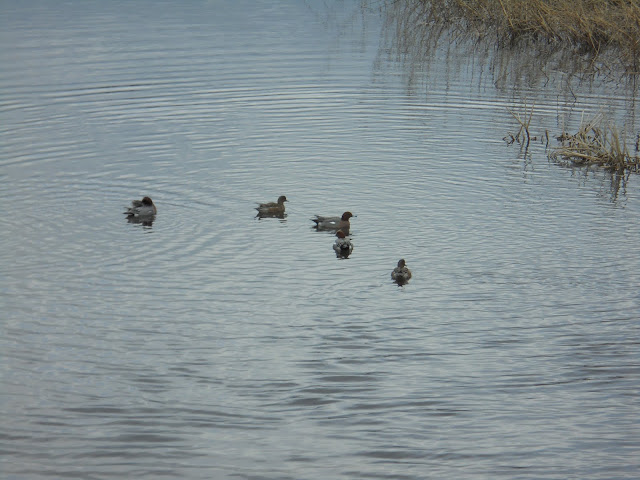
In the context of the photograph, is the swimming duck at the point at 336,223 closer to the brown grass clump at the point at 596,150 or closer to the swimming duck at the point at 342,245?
the swimming duck at the point at 342,245

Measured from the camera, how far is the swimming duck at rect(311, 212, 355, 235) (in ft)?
52.0

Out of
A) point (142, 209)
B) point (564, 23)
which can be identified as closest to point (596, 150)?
point (142, 209)

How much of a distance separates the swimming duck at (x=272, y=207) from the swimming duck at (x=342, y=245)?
1.86 meters

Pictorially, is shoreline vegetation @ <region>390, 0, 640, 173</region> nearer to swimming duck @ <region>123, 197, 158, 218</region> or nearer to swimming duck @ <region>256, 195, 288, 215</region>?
swimming duck @ <region>256, 195, 288, 215</region>

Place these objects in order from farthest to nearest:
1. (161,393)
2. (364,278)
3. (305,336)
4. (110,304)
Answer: (364,278) → (110,304) → (305,336) → (161,393)

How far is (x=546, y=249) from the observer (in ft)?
49.4

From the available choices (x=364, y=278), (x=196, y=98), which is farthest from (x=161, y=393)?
(x=196, y=98)

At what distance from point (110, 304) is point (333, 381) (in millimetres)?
3932

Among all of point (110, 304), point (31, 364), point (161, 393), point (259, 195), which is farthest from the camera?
point (259, 195)

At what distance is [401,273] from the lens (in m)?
13.5

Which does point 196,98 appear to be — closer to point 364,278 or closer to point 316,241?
point 316,241

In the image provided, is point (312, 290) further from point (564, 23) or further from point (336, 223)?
point (564, 23)

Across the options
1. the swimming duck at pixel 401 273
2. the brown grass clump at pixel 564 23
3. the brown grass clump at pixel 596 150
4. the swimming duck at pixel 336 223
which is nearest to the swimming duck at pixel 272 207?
the swimming duck at pixel 336 223

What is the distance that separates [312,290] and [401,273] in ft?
4.44
